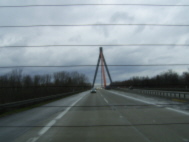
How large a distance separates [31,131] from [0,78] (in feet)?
37.6

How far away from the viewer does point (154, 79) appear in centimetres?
1931

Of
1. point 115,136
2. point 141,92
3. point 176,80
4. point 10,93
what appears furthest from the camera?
point 141,92

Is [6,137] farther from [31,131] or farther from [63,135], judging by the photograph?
[63,135]

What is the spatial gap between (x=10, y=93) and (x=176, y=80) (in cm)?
1589

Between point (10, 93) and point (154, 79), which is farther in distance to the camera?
point (154, 79)

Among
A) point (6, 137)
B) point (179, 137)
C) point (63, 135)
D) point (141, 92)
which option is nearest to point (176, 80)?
point (179, 137)

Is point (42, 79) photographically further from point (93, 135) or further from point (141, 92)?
point (141, 92)

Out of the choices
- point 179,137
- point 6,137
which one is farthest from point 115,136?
point 6,137

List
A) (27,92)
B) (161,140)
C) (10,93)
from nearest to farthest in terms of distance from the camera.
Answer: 1. (161,140)
2. (10,93)
3. (27,92)

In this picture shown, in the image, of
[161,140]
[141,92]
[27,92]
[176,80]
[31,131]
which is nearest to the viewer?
[161,140]

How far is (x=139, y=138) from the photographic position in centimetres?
582

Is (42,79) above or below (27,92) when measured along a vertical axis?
above

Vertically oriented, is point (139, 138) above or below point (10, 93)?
below

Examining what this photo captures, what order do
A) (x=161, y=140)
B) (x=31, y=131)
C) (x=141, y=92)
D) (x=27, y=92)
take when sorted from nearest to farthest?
(x=161, y=140)
(x=31, y=131)
(x=27, y=92)
(x=141, y=92)
